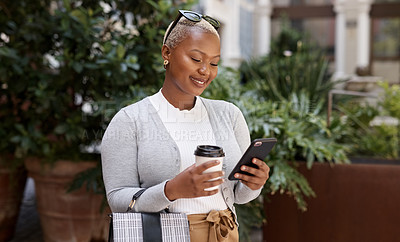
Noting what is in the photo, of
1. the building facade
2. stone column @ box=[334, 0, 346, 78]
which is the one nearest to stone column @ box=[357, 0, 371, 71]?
the building facade

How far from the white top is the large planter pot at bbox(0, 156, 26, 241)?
7.56ft

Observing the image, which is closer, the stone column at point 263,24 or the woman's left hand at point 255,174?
the woman's left hand at point 255,174

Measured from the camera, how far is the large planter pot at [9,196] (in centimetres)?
326

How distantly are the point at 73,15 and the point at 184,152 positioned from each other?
6.98 feet

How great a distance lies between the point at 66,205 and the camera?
10.3 ft

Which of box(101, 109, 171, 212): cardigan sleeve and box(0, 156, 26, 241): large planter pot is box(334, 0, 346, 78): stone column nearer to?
box(0, 156, 26, 241): large planter pot

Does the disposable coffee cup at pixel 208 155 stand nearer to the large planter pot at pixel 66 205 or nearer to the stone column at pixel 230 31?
the large planter pot at pixel 66 205

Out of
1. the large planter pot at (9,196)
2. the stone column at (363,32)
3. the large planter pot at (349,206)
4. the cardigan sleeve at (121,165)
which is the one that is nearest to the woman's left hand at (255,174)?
the cardigan sleeve at (121,165)

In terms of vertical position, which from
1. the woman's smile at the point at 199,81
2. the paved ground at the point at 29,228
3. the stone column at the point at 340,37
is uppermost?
the stone column at the point at 340,37

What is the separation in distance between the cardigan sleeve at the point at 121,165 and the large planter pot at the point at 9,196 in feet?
7.39

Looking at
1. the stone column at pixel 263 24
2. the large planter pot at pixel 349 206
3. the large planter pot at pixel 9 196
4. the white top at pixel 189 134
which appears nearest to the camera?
the white top at pixel 189 134

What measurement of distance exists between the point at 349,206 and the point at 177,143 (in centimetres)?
182

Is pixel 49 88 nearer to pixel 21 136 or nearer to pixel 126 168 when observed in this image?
pixel 21 136

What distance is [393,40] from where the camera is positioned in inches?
607
